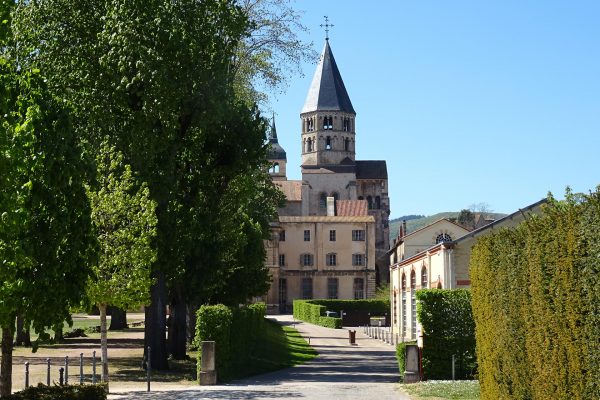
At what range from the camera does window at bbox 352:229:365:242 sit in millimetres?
107500

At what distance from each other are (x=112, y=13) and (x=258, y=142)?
24.7 ft

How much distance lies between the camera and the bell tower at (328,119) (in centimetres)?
12788

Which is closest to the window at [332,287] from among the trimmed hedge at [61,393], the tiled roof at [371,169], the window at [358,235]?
the window at [358,235]

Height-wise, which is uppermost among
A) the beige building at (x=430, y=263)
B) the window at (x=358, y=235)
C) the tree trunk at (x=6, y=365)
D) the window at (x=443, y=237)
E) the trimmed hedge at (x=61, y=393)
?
the window at (x=358, y=235)

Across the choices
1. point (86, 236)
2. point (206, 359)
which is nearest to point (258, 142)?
point (206, 359)

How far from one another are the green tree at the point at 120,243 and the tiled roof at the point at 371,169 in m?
105

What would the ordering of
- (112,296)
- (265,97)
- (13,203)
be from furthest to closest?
(265,97), (112,296), (13,203)

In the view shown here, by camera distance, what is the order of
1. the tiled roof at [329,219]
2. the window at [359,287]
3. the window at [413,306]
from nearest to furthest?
the window at [413,306], the window at [359,287], the tiled roof at [329,219]

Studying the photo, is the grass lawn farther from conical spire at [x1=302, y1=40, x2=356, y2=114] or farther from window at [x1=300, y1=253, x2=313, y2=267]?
conical spire at [x1=302, y1=40, x2=356, y2=114]

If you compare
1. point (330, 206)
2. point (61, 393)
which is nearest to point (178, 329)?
point (61, 393)

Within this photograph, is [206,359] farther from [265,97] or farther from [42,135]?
[265,97]

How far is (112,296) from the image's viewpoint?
79.8ft

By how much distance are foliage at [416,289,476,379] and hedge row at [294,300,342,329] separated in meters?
47.0

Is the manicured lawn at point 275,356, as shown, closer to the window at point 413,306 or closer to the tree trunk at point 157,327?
the tree trunk at point 157,327
